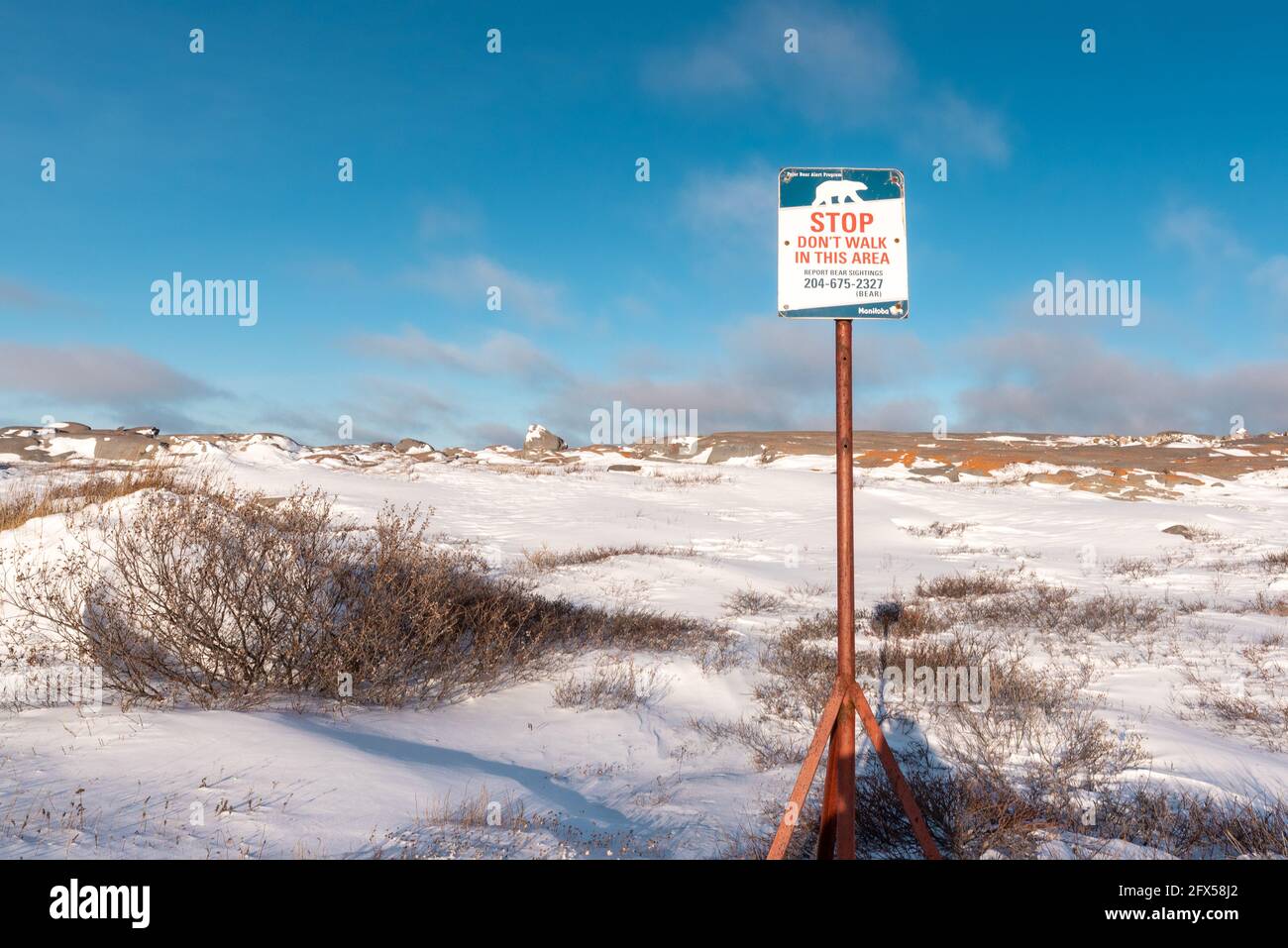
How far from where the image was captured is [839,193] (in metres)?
2.93

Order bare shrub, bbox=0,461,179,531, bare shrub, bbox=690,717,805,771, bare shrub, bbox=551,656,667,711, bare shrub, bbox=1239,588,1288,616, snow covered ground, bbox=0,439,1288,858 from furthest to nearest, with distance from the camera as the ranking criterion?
bare shrub, bbox=1239,588,1288,616 → bare shrub, bbox=0,461,179,531 → bare shrub, bbox=551,656,667,711 → bare shrub, bbox=690,717,805,771 → snow covered ground, bbox=0,439,1288,858

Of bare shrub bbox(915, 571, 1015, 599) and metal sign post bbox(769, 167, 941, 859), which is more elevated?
metal sign post bbox(769, 167, 941, 859)

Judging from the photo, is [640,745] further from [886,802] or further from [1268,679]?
[1268,679]

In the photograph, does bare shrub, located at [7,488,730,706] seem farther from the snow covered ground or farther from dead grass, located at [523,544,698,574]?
dead grass, located at [523,544,698,574]

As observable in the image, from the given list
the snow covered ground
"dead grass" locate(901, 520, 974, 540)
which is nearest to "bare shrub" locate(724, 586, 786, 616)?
the snow covered ground

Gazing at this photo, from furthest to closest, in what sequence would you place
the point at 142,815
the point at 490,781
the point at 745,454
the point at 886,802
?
1. the point at 745,454
2. the point at 490,781
3. the point at 886,802
4. the point at 142,815

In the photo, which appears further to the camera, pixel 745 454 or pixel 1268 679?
pixel 745 454

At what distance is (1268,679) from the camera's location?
634 centimetres

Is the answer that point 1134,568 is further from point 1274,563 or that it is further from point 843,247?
point 843,247

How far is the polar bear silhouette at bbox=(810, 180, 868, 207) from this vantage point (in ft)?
9.62
